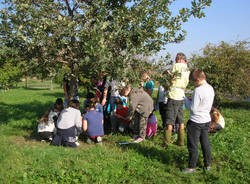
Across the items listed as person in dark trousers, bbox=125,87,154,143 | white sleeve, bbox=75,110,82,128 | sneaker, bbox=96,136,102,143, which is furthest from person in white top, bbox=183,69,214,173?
white sleeve, bbox=75,110,82,128

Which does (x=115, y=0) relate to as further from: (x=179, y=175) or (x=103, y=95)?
(x=179, y=175)

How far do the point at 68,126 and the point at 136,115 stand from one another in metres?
1.70

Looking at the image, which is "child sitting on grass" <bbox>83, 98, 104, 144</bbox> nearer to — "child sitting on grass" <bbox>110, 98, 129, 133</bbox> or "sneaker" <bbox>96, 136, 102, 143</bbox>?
"sneaker" <bbox>96, 136, 102, 143</bbox>

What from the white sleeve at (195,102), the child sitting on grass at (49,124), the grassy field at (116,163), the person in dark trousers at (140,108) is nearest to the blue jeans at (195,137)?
the white sleeve at (195,102)

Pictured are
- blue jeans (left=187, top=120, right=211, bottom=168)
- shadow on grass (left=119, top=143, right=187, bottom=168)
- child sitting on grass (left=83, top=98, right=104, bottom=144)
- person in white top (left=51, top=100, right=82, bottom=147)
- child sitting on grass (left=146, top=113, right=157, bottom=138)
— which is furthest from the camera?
child sitting on grass (left=146, top=113, right=157, bottom=138)

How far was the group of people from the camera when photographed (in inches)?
160

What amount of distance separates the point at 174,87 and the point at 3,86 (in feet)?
12.2

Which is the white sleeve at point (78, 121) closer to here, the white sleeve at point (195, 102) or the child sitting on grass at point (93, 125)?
the child sitting on grass at point (93, 125)

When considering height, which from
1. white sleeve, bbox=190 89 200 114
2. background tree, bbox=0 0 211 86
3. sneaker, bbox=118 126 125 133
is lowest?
sneaker, bbox=118 126 125 133

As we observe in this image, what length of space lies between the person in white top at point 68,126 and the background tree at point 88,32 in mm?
1078

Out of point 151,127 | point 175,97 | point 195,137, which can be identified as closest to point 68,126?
point 151,127

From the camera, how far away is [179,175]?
4.10 metres

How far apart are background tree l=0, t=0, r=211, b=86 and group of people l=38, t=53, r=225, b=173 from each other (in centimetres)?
51

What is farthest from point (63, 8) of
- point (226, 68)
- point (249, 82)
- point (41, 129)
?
point (249, 82)
